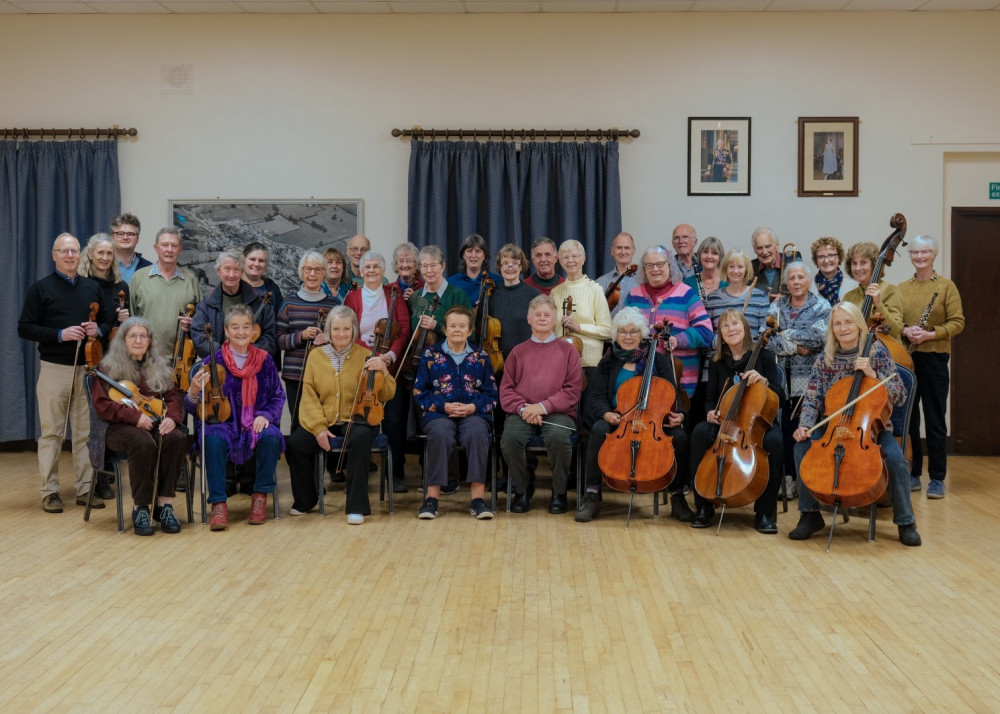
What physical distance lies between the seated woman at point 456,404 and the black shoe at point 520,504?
141 millimetres

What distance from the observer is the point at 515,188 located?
611cm

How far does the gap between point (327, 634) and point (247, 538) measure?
4.29ft

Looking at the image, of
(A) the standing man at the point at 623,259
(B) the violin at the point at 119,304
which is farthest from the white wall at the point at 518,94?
(B) the violin at the point at 119,304

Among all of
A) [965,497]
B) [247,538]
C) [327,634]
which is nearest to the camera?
[327,634]

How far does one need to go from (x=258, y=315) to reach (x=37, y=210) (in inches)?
99.3

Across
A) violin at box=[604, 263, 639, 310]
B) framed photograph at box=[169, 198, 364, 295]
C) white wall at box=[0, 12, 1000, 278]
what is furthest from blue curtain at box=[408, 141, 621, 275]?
violin at box=[604, 263, 639, 310]

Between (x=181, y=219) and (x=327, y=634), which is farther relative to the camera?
(x=181, y=219)

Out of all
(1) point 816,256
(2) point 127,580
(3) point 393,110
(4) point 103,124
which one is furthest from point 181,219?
(1) point 816,256

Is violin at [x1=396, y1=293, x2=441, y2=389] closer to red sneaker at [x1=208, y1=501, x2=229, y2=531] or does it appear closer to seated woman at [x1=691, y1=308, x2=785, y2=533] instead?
red sneaker at [x1=208, y1=501, x2=229, y2=531]

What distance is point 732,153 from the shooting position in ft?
20.1

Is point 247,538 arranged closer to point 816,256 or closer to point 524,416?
point 524,416

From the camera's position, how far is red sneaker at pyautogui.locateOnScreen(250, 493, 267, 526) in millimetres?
4316

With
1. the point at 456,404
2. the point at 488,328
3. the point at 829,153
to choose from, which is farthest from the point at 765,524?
the point at 829,153

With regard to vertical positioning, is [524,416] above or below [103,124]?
below
